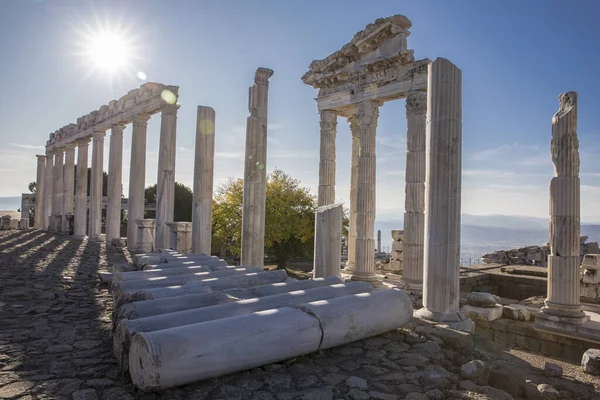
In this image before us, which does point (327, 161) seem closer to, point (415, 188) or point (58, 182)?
point (415, 188)

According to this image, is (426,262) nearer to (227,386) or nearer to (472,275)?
(227,386)

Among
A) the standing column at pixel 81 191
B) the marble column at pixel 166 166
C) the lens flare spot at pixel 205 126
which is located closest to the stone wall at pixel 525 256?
the marble column at pixel 166 166

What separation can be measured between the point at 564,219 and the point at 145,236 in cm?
1596

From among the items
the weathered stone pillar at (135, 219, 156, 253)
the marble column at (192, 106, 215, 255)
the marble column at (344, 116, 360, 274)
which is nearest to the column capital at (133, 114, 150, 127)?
the weathered stone pillar at (135, 219, 156, 253)

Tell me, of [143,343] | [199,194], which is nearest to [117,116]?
[199,194]

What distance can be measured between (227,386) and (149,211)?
132 ft

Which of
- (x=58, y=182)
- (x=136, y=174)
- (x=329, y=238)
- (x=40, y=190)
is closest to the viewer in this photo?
(x=329, y=238)

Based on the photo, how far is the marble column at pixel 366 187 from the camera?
626 inches

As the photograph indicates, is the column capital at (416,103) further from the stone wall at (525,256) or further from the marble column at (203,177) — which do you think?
the stone wall at (525,256)

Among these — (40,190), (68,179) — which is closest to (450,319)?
(68,179)

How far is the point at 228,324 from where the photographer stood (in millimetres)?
4270

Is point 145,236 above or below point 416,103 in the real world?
below

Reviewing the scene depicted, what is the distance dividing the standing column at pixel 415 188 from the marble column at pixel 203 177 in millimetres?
6960

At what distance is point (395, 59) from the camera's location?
14.8m
